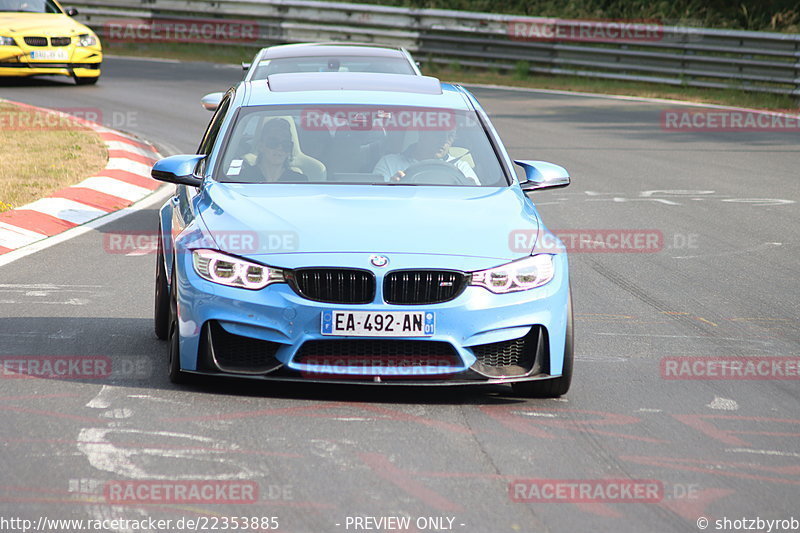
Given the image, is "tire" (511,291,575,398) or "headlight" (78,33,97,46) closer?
"tire" (511,291,575,398)

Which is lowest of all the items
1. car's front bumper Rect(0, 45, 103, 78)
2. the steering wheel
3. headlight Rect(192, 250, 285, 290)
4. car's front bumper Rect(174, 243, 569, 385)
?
car's front bumper Rect(0, 45, 103, 78)

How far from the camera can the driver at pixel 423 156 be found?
697cm

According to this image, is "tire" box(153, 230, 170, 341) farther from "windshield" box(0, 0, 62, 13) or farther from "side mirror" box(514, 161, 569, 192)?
"windshield" box(0, 0, 62, 13)

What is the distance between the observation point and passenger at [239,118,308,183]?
22.4 feet

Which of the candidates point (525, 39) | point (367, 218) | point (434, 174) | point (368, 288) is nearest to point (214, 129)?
point (434, 174)

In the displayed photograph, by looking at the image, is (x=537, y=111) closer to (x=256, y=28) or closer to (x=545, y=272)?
(x=256, y=28)

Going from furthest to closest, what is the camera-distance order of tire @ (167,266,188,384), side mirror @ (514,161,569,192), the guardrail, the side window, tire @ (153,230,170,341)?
the guardrail → the side window → side mirror @ (514,161,569,192) → tire @ (153,230,170,341) → tire @ (167,266,188,384)

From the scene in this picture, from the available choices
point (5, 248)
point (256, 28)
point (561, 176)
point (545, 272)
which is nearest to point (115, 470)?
point (545, 272)

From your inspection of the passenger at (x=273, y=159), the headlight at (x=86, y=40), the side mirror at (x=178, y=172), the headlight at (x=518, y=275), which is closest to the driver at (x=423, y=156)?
the passenger at (x=273, y=159)

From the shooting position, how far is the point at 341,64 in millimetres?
13711

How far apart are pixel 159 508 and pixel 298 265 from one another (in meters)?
1.53

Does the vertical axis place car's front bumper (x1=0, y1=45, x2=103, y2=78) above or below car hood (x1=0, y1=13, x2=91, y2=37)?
below

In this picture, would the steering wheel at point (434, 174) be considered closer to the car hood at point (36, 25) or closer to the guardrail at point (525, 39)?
the car hood at point (36, 25)

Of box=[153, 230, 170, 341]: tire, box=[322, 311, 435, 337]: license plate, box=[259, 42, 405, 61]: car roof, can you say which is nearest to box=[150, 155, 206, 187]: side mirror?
box=[153, 230, 170, 341]: tire
